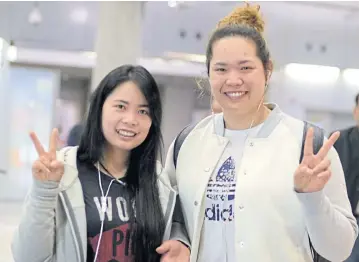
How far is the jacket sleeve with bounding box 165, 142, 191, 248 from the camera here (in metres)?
2.09

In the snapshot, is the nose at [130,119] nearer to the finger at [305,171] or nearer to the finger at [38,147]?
the finger at [38,147]

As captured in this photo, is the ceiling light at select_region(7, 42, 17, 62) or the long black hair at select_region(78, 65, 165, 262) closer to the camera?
the long black hair at select_region(78, 65, 165, 262)

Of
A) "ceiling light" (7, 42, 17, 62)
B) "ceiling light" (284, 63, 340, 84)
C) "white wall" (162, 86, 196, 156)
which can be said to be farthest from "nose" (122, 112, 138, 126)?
"white wall" (162, 86, 196, 156)

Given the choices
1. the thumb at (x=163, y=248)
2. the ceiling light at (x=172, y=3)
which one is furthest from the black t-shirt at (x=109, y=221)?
the ceiling light at (x=172, y=3)

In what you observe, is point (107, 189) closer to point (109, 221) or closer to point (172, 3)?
point (109, 221)

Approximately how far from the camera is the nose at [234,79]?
1.89 metres

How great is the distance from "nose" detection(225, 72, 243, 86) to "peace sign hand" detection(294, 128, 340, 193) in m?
0.35

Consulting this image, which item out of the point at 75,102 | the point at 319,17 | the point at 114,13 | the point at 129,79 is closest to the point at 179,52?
the point at 319,17

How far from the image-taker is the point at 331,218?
1.74m

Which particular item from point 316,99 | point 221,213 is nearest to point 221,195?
point 221,213

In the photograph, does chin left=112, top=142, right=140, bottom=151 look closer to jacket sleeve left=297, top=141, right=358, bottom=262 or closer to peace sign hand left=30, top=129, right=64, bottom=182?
peace sign hand left=30, top=129, right=64, bottom=182

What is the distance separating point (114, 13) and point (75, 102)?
962 centimetres

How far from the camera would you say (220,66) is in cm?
194

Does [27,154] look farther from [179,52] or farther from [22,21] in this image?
[179,52]
